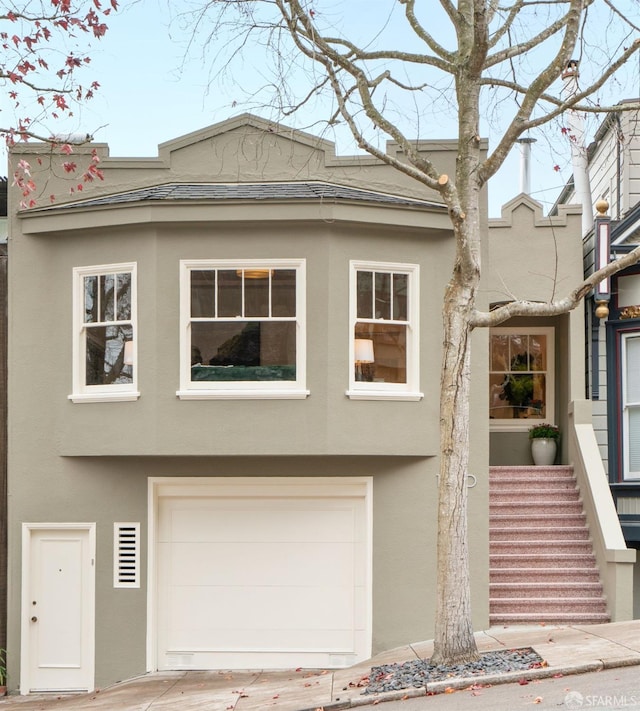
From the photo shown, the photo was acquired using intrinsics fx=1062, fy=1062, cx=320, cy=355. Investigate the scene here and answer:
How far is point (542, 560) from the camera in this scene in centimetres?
1446

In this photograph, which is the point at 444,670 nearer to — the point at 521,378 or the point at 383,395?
the point at 383,395

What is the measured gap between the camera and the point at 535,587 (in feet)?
46.0

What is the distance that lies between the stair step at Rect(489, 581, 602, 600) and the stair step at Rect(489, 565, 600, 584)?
9 cm

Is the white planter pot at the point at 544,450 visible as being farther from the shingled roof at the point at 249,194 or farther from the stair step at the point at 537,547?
the shingled roof at the point at 249,194

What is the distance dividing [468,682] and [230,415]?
15.6ft

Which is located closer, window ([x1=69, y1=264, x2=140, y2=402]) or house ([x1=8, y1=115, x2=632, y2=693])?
house ([x1=8, y1=115, x2=632, y2=693])

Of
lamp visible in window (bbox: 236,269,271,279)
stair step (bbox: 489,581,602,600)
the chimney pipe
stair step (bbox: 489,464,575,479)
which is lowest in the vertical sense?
stair step (bbox: 489,581,602,600)

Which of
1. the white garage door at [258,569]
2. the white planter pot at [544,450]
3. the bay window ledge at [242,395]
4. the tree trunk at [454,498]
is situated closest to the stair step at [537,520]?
the white planter pot at [544,450]

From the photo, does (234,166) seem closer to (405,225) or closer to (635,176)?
(405,225)

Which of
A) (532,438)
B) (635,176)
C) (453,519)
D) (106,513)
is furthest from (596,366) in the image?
(106,513)

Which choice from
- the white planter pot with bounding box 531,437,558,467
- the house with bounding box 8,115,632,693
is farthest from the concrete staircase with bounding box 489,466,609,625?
the white planter pot with bounding box 531,437,558,467

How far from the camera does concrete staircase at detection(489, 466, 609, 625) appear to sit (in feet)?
45.2

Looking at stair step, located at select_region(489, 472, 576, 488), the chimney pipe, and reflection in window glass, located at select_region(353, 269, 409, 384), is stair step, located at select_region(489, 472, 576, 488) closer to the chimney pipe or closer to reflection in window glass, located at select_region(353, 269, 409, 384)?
reflection in window glass, located at select_region(353, 269, 409, 384)

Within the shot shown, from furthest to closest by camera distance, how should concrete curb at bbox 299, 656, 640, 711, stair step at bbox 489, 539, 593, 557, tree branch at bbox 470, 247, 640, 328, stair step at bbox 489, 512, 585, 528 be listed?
stair step at bbox 489, 512, 585, 528, stair step at bbox 489, 539, 593, 557, tree branch at bbox 470, 247, 640, 328, concrete curb at bbox 299, 656, 640, 711
